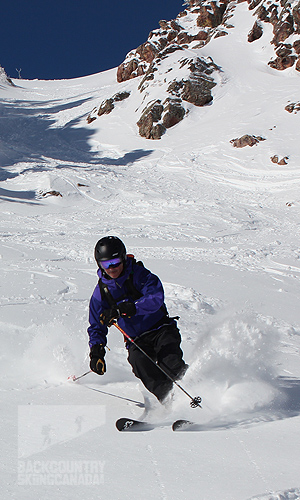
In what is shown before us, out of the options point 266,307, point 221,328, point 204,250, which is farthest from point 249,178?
point 221,328

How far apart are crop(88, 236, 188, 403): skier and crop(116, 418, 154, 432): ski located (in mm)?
379

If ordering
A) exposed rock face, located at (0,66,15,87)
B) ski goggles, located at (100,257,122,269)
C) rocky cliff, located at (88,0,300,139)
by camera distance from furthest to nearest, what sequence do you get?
exposed rock face, located at (0,66,15,87)
rocky cliff, located at (88,0,300,139)
ski goggles, located at (100,257,122,269)

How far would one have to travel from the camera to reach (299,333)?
5.48m

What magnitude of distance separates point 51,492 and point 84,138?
2849 centimetres

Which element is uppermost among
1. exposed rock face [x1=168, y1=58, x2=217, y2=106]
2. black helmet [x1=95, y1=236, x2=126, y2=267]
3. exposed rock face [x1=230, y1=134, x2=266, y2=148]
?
black helmet [x1=95, y1=236, x2=126, y2=267]

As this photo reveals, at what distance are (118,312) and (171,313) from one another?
8.44ft

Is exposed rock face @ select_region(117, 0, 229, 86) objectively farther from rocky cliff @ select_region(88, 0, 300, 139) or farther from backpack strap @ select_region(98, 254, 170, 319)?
backpack strap @ select_region(98, 254, 170, 319)

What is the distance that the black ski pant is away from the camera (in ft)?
11.2

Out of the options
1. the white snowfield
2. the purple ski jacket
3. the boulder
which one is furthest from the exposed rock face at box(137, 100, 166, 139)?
the purple ski jacket

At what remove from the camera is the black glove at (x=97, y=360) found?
11.3 feet

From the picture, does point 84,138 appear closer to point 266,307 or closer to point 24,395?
point 266,307
